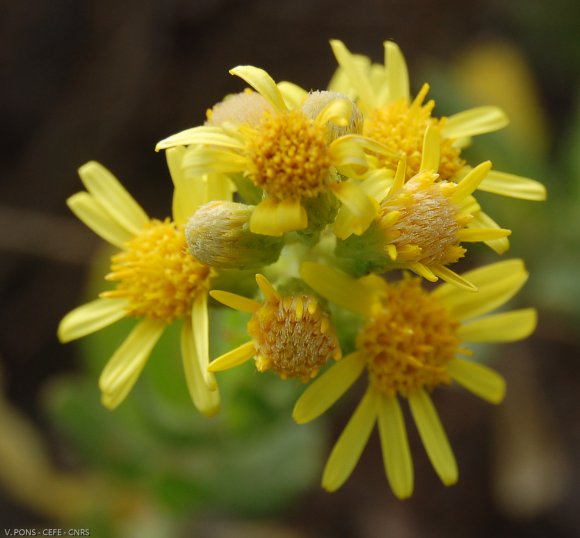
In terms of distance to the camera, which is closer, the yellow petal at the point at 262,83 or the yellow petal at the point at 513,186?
the yellow petal at the point at 262,83

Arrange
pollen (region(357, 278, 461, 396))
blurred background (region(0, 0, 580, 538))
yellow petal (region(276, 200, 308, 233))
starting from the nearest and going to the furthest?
yellow petal (region(276, 200, 308, 233)) < pollen (region(357, 278, 461, 396)) < blurred background (region(0, 0, 580, 538))

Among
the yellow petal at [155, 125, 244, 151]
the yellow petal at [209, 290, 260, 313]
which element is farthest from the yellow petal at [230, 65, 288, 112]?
the yellow petal at [209, 290, 260, 313]

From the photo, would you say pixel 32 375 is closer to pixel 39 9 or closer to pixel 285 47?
pixel 39 9

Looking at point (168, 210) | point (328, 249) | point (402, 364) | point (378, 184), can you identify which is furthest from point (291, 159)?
point (168, 210)

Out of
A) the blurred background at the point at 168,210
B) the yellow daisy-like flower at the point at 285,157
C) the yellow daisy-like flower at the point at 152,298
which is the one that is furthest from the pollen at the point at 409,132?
the blurred background at the point at 168,210

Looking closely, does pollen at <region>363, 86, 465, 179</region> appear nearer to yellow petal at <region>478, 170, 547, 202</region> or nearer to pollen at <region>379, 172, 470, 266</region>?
yellow petal at <region>478, 170, 547, 202</region>

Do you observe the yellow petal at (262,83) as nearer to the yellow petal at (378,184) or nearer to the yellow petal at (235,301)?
the yellow petal at (378,184)

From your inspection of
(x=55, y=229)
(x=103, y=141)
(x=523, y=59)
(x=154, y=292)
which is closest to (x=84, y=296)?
(x=55, y=229)
